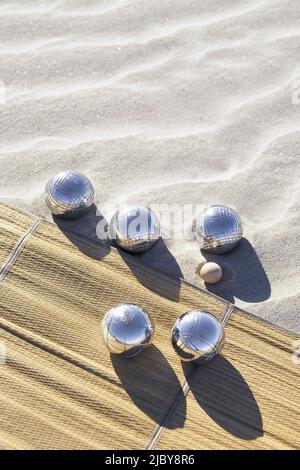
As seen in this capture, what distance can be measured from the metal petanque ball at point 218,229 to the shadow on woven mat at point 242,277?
1.6 inches

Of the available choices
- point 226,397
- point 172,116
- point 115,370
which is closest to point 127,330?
point 115,370

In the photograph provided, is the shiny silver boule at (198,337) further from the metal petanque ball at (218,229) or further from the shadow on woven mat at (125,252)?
the metal petanque ball at (218,229)

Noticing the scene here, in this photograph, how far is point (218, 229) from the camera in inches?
87.4

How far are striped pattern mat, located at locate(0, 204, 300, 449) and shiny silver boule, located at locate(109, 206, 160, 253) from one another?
0.20ft

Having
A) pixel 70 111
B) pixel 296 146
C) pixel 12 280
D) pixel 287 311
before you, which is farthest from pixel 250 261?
pixel 70 111

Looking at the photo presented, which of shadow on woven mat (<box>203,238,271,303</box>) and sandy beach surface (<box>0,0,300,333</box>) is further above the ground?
sandy beach surface (<box>0,0,300,333</box>)

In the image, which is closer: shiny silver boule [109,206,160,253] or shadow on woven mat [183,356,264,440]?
shadow on woven mat [183,356,264,440]

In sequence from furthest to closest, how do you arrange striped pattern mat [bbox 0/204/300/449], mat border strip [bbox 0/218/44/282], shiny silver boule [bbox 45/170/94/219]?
shiny silver boule [bbox 45/170/94/219] < mat border strip [bbox 0/218/44/282] < striped pattern mat [bbox 0/204/300/449]

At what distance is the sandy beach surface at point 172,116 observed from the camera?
2.31 metres

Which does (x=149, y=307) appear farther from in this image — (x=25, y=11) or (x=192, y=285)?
(x=25, y=11)

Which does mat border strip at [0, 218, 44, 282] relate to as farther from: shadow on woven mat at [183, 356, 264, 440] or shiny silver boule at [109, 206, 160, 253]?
shadow on woven mat at [183, 356, 264, 440]

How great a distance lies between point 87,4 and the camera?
3.06m

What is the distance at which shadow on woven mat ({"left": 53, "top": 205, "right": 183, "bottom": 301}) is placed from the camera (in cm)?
218

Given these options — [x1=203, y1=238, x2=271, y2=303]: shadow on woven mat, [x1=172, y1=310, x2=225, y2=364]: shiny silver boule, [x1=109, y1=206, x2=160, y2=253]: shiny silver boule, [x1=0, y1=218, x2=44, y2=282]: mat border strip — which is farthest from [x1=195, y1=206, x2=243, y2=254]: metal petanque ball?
[x1=0, y1=218, x2=44, y2=282]: mat border strip
